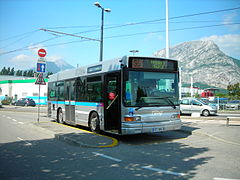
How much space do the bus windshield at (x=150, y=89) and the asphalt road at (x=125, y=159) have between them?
1.56 metres

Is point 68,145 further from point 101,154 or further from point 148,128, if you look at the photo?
point 148,128

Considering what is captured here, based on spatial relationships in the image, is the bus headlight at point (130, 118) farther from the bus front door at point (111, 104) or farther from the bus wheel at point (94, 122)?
the bus wheel at point (94, 122)

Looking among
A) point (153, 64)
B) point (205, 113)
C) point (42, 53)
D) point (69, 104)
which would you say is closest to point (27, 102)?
point (42, 53)

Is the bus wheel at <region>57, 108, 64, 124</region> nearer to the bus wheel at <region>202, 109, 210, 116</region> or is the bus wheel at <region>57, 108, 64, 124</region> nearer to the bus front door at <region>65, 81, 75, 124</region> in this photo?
the bus front door at <region>65, 81, 75, 124</region>

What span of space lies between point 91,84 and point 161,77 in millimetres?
3483

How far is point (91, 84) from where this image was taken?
35.2 feet

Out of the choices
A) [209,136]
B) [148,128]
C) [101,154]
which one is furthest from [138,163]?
[209,136]

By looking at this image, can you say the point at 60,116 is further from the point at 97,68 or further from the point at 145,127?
the point at 145,127

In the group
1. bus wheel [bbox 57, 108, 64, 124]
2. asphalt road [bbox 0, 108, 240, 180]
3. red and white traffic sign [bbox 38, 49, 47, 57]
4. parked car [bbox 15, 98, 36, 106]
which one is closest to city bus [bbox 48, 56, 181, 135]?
asphalt road [bbox 0, 108, 240, 180]

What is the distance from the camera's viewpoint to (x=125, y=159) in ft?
20.6

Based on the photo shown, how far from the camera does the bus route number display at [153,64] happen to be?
8.52 meters

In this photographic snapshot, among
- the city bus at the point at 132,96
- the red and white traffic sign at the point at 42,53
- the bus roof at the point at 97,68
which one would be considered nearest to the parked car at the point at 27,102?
the bus roof at the point at 97,68

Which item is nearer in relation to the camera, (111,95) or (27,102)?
(111,95)

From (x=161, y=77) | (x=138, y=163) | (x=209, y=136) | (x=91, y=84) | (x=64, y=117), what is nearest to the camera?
(x=138, y=163)
